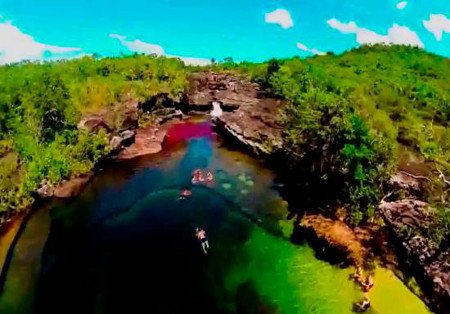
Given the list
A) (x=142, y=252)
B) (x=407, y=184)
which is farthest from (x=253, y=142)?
(x=142, y=252)

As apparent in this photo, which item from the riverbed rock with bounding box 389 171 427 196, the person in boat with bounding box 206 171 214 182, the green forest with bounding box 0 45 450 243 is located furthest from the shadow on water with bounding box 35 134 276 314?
the riverbed rock with bounding box 389 171 427 196

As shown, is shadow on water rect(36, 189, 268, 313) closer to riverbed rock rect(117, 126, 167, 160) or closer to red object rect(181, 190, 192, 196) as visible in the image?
red object rect(181, 190, 192, 196)

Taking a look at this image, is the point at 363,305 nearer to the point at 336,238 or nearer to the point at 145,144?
the point at 336,238

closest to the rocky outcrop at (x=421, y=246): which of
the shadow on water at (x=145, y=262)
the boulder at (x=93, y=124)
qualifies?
the shadow on water at (x=145, y=262)

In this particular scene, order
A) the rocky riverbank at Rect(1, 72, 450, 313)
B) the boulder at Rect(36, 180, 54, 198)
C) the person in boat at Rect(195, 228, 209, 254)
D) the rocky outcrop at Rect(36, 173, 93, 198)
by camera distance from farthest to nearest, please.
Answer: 1. the rocky outcrop at Rect(36, 173, 93, 198)
2. the boulder at Rect(36, 180, 54, 198)
3. the person in boat at Rect(195, 228, 209, 254)
4. the rocky riverbank at Rect(1, 72, 450, 313)

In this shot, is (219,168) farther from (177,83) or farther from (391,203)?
(177,83)

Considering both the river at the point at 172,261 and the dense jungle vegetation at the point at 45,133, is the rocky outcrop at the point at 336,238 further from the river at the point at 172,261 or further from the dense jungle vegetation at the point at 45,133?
the dense jungle vegetation at the point at 45,133
